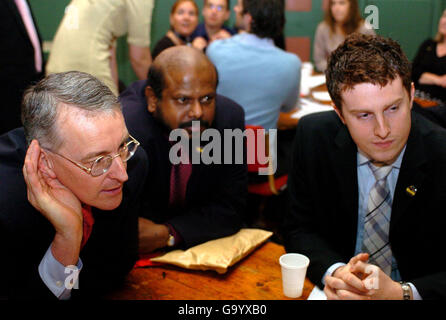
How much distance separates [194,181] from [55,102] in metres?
0.89

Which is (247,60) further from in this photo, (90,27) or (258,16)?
(90,27)

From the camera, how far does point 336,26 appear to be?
4645mm

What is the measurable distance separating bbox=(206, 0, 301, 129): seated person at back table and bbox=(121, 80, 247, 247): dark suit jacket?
77cm

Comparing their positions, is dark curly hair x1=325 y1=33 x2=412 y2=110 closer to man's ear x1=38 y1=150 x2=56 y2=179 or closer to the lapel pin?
the lapel pin

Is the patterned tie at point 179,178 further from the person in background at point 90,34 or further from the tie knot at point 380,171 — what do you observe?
the person in background at point 90,34

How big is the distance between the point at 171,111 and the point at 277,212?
69.7 inches

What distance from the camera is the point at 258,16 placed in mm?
2945

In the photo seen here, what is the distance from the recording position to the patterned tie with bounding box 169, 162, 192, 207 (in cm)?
197

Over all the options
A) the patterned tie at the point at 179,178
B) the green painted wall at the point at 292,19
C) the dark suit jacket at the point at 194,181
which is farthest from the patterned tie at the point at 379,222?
the green painted wall at the point at 292,19

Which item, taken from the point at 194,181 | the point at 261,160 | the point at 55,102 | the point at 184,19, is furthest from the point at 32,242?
the point at 184,19

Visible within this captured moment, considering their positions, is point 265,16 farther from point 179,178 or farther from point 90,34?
point 179,178

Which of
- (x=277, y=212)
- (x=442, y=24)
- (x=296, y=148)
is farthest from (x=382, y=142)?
(x=442, y=24)

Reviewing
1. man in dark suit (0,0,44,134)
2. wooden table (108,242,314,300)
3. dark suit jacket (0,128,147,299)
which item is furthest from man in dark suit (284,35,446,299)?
man in dark suit (0,0,44,134)

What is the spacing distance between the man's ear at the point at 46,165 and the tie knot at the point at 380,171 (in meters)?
1.01
